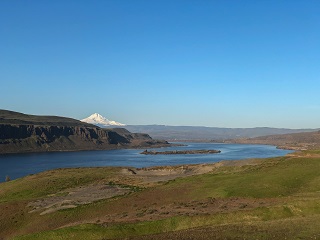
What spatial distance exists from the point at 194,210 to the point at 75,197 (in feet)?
72.8

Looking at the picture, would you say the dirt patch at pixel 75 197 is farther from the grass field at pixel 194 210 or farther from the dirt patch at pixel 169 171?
the dirt patch at pixel 169 171

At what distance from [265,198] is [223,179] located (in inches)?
538

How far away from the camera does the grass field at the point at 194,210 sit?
28.3 meters

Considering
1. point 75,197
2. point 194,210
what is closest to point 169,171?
point 75,197

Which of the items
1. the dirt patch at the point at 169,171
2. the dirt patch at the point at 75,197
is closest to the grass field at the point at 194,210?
the dirt patch at the point at 75,197

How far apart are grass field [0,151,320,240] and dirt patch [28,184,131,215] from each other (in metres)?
0.99

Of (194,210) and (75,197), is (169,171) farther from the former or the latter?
(194,210)

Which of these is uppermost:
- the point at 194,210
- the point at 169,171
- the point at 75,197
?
the point at 194,210

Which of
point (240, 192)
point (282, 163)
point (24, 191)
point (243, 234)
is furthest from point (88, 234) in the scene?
point (282, 163)

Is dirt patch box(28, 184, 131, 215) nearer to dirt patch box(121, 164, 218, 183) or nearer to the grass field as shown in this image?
the grass field

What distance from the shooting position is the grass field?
28.3m

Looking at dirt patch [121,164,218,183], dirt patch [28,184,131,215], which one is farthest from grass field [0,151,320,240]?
dirt patch [121,164,218,183]

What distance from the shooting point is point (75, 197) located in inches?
2072

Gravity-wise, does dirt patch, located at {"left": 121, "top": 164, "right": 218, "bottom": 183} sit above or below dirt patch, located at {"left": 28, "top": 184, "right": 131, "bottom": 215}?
above
